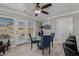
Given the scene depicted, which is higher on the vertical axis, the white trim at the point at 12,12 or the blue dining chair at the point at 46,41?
the white trim at the point at 12,12

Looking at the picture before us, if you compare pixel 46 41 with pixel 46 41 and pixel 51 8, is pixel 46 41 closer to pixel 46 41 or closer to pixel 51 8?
pixel 46 41

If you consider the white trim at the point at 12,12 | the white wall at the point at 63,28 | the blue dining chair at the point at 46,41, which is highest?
the white trim at the point at 12,12

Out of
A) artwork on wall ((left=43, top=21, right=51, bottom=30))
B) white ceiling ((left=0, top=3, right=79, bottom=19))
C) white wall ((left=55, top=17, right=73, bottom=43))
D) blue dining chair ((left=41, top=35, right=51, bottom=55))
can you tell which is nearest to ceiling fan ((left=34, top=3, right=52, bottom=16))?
white ceiling ((left=0, top=3, right=79, bottom=19))

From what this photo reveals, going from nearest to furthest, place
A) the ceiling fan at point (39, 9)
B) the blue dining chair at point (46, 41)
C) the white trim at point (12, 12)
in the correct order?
1. the white trim at point (12, 12)
2. the ceiling fan at point (39, 9)
3. the blue dining chair at point (46, 41)

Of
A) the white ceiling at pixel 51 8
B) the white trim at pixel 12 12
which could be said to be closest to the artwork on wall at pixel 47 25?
the white ceiling at pixel 51 8

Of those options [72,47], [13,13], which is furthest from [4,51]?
[72,47]

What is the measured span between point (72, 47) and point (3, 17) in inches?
58.2

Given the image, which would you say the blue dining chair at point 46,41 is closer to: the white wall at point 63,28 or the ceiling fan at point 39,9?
the white wall at point 63,28

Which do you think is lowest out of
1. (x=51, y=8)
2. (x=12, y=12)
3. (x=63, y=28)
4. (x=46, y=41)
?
(x=46, y=41)

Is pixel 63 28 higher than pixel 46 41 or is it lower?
higher

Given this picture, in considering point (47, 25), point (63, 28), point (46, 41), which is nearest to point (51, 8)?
point (47, 25)

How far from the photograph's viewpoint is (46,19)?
1.85 metres

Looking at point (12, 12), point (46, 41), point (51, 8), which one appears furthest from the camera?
point (46, 41)

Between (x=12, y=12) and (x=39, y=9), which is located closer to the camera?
(x=12, y=12)
